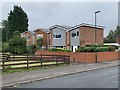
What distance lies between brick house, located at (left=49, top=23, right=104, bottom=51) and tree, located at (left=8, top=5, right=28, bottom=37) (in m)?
29.7

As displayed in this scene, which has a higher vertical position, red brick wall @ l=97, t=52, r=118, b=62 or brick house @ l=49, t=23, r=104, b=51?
brick house @ l=49, t=23, r=104, b=51

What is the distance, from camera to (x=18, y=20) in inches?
3263

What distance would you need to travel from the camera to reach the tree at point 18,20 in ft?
269

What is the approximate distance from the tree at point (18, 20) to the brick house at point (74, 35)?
29.7m

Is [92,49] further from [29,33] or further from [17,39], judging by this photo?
[29,33]

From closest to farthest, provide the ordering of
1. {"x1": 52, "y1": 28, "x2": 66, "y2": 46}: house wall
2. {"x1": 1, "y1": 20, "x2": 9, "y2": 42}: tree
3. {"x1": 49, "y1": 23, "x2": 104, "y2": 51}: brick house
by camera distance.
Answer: {"x1": 49, "y1": 23, "x2": 104, "y2": 51}: brick house
{"x1": 52, "y1": 28, "x2": 66, "y2": 46}: house wall
{"x1": 1, "y1": 20, "x2": 9, "y2": 42}: tree

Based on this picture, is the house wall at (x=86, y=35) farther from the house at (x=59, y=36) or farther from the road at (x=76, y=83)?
the road at (x=76, y=83)

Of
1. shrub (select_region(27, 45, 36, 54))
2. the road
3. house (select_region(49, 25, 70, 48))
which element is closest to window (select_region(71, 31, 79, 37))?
house (select_region(49, 25, 70, 48))

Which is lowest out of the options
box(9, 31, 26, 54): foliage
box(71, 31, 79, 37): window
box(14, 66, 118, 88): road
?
box(14, 66, 118, 88): road

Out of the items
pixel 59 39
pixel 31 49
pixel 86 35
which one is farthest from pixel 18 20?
pixel 86 35

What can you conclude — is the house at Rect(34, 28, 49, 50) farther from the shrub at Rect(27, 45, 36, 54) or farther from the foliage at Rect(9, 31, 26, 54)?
the foliage at Rect(9, 31, 26, 54)

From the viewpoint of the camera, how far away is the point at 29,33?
6288 centimetres

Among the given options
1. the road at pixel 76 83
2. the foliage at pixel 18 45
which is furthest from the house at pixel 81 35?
the road at pixel 76 83

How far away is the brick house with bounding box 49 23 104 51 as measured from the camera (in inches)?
1916
